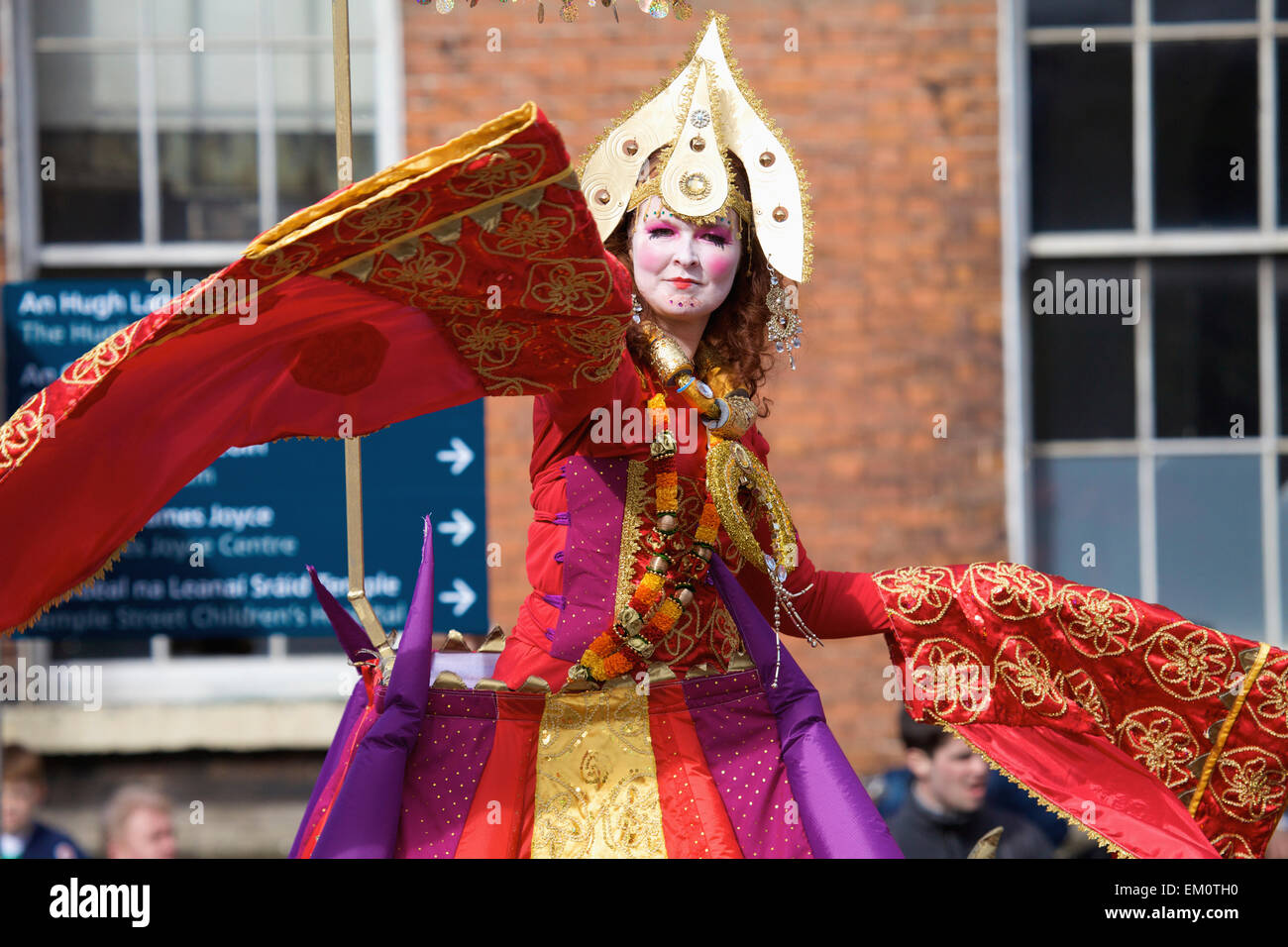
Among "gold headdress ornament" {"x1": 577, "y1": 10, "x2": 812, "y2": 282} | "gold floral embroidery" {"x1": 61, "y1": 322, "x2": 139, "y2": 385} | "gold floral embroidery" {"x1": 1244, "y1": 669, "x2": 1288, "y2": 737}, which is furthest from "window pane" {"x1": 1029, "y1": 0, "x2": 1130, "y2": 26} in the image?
"gold floral embroidery" {"x1": 61, "y1": 322, "x2": 139, "y2": 385}

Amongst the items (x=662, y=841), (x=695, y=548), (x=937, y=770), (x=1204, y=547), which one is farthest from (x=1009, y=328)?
(x=662, y=841)

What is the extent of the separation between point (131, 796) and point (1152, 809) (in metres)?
3.42

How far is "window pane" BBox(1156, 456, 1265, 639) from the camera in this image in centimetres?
500

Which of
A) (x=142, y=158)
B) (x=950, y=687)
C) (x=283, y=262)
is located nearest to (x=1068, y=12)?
(x=950, y=687)

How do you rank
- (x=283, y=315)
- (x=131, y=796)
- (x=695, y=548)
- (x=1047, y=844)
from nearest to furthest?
(x=283, y=315) < (x=695, y=548) < (x=1047, y=844) < (x=131, y=796)

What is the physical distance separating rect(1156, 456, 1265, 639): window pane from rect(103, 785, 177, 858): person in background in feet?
11.0

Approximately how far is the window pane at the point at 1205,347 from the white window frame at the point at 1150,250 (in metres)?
0.03

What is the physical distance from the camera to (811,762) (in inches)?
93.6

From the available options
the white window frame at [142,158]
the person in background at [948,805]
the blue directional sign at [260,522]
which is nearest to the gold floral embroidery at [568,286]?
the person in background at [948,805]

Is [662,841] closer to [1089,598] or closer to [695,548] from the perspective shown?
[695,548]

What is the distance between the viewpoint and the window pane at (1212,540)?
500 centimetres

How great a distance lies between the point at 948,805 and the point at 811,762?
166 cm

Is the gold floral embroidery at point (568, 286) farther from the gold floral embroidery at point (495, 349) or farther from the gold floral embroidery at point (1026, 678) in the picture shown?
the gold floral embroidery at point (1026, 678)

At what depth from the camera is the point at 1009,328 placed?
4867 millimetres
